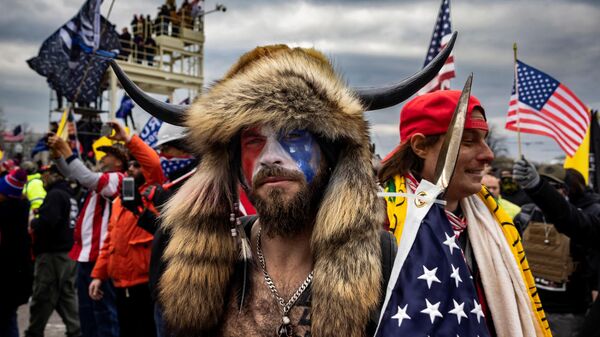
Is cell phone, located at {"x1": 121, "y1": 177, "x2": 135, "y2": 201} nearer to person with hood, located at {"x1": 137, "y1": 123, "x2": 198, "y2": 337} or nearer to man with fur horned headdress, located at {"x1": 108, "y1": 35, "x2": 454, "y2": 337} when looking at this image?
person with hood, located at {"x1": 137, "y1": 123, "x2": 198, "y2": 337}

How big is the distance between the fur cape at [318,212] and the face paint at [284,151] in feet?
0.14

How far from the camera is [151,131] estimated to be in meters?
7.72

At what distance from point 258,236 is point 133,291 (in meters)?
3.42

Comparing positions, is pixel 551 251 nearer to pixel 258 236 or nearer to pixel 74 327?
pixel 258 236

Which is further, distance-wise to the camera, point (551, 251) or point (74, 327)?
point (74, 327)

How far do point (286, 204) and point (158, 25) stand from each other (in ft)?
85.1

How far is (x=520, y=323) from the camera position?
2424mm

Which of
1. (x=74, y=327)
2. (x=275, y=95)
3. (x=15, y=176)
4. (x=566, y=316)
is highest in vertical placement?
(x=275, y=95)

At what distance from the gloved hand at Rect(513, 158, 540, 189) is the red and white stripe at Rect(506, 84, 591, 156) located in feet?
7.29

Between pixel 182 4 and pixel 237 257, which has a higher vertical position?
pixel 182 4

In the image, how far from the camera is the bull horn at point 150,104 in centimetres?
226

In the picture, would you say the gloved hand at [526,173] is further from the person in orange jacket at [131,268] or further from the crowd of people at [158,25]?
the crowd of people at [158,25]

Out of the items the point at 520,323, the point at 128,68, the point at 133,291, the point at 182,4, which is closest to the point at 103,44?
the point at 128,68

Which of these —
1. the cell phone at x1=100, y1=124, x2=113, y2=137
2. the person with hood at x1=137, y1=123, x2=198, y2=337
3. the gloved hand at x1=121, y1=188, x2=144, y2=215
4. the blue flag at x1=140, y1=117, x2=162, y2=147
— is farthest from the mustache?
the blue flag at x1=140, y1=117, x2=162, y2=147
